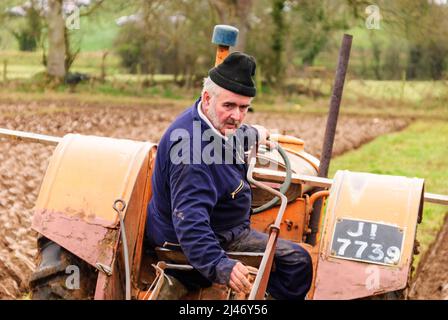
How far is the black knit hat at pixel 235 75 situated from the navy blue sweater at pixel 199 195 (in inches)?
8.3

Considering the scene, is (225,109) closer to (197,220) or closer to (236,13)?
(197,220)

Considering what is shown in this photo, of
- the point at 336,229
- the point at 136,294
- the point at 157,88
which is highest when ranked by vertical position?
the point at 336,229

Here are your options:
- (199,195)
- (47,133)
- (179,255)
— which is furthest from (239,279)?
(47,133)

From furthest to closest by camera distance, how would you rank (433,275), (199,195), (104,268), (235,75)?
(433,275) → (104,268) → (235,75) → (199,195)

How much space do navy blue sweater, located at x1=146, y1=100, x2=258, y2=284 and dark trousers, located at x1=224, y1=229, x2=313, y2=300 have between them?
6 cm

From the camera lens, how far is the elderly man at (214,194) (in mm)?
3543

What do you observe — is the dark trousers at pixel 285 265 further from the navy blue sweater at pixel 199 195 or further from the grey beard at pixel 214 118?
the grey beard at pixel 214 118

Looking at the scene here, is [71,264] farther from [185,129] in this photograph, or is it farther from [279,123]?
[279,123]

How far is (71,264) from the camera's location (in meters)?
4.04

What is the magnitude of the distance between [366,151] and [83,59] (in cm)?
1610

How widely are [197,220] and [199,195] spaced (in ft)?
0.43

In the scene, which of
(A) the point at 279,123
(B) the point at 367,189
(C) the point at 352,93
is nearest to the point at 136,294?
(B) the point at 367,189

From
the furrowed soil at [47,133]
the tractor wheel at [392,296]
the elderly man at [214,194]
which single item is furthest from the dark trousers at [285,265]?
the furrowed soil at [47,133]

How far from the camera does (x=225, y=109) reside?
3779 millimetres
